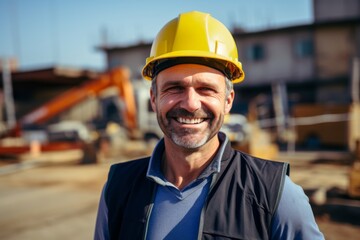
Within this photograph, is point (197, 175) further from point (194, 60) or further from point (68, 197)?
point (68, 197)

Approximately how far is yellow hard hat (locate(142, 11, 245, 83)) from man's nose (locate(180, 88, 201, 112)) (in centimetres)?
19

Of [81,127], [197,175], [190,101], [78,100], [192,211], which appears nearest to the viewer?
[192,211]

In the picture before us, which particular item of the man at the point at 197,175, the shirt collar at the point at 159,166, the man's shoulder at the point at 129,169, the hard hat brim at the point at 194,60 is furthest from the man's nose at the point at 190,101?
the man's shoulder at the point at 129,169

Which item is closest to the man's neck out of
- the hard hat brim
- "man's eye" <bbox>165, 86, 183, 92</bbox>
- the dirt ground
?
"man's eye" <bbox>165, 86, 183, 92</bbox>

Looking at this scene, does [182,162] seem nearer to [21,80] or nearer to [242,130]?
[242,130]

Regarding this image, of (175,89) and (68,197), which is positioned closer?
(175,89)

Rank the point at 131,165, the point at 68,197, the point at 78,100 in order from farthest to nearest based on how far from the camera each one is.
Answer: the point at 78,100 → the point at 68,197 → the point at 131,165

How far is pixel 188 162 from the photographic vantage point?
1732mm

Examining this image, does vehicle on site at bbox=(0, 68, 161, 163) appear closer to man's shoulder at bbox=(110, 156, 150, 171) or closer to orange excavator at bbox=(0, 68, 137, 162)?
orange excavator at bbox=(0, 68, 137, 162)

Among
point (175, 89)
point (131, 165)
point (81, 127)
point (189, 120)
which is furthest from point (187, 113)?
point (81, 127)

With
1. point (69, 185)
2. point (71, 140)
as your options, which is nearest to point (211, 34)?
point (69, 185)

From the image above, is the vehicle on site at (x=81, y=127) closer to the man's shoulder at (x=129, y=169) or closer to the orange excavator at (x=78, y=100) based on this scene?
the orange excavator at (x=78, y=100)

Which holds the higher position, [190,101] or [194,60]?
[194,60]

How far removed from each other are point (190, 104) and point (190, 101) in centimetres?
2
